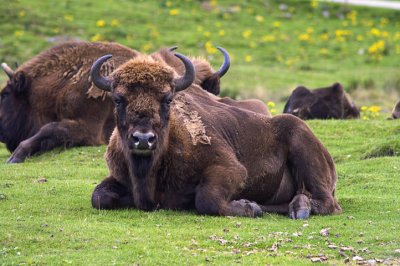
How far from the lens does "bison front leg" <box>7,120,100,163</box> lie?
57.4 ft

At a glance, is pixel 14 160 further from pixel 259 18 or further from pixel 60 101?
pixel 259 18

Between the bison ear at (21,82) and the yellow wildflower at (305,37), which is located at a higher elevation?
the bison ear at (21,82)

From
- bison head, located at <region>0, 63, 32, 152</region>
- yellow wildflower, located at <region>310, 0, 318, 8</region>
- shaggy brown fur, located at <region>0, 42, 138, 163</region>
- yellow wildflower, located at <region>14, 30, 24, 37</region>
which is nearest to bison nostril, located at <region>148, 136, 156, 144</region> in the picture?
shaggy brown fur, located at <region>0, 42, 138, 163</region>

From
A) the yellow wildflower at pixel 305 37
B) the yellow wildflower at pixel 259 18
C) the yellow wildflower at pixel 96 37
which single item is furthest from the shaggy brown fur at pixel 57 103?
the yellow wildflower at pixel 259 18

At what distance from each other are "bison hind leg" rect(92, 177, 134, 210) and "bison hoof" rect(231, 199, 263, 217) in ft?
4.46

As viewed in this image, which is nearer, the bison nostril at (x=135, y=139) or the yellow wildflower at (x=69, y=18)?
the bison nostril at (x=135, y=139)

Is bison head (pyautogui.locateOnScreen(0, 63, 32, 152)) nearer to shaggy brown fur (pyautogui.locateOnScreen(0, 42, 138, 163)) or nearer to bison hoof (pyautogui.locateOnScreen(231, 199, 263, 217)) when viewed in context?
shaggy brown fur (pyautogui.locateOnScreen(0, 42, 138, 163))

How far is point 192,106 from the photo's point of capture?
12.6m

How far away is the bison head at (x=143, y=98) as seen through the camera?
434 inches

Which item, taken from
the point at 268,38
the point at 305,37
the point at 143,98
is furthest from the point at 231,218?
the point at 305,37

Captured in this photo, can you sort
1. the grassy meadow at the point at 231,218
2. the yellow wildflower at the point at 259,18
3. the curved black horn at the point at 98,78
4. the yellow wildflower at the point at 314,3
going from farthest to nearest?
the yellow wildflower at the point at 314,3 < the yellow wildflower at the point at 259,18 < the curved black horn at the point at 98,78 < the grassy meadow at the point at 231,218

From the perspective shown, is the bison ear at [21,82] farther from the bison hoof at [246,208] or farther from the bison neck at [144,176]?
the bison hoof at [246,208]

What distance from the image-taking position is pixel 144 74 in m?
11.4

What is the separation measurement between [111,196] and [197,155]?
121 cm
